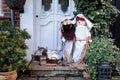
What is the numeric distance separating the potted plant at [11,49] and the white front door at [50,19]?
1.34 meters

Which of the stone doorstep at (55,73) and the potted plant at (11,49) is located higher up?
the potted plant at (11,49)

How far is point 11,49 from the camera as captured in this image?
548 centimetres

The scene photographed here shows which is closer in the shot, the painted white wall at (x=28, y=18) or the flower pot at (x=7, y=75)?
the flower pot at (x=7, y=75)

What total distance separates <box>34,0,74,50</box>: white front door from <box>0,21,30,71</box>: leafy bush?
1326mm

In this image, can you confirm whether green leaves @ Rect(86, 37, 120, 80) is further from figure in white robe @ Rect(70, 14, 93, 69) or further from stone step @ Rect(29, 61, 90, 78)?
stone step @ Rect(29, 61, 90, 78)

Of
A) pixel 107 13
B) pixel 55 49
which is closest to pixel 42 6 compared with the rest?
pixel 55 49

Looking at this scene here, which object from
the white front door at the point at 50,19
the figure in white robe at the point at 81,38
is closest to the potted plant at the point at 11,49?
the figure in white robe at the point at 81,38

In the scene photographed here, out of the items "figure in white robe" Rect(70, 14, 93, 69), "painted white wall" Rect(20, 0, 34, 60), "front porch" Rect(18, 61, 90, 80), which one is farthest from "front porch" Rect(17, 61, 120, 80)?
"painted white wall" Rect(20, 0, 34, 60)

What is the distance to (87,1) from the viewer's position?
6.51 meters

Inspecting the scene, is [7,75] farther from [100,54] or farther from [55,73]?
[100,54]

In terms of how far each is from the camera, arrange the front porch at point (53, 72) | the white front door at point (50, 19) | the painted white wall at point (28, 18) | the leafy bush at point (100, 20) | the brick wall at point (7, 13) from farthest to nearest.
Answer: the white front door at point (50, 19) → the brick wall at point (7, 13) → the painted white wall at point (28, 18) → the front porch at point (53, 72) → the leafy bush at point (100, 20)

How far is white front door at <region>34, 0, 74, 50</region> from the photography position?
7.12 m

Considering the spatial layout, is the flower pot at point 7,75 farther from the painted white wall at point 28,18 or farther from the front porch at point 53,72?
the painted white wall at point 28,18

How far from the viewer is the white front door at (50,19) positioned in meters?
7.12
